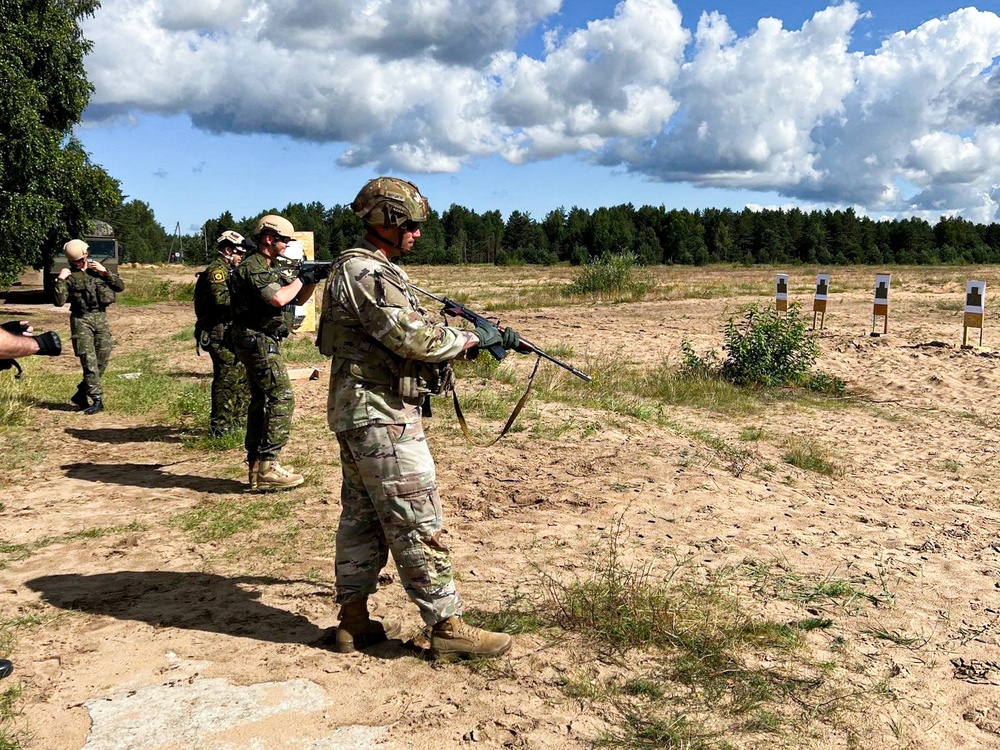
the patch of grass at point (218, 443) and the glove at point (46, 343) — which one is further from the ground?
the glove at point (46, 343)

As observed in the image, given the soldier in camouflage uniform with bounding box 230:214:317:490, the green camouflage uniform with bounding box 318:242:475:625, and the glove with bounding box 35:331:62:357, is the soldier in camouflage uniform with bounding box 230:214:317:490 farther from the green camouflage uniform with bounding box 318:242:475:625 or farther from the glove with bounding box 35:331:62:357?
the green camouflage uniform with bounding box 318:242:475:625

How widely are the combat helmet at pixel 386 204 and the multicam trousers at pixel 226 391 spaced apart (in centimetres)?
392

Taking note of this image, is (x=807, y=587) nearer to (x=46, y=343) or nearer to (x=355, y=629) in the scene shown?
(x=355, y=629)

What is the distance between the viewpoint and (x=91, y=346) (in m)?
8.76

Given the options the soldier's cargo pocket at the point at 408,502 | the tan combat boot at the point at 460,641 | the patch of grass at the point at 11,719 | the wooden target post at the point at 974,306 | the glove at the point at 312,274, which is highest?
the glove at the point at 312,274

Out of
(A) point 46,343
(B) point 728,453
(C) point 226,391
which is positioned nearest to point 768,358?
(B) point 728,453

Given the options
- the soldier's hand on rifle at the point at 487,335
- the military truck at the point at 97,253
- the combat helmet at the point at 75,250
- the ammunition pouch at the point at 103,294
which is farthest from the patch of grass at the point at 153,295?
the soldier's hand on rifle at the point at 487,335

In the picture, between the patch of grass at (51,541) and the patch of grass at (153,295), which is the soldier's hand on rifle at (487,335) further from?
the patch of grass at (153,295)

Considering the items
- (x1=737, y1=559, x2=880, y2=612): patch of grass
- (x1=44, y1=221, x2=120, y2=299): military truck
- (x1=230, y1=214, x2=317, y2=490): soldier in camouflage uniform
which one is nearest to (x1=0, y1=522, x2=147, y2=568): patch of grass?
(x1=230, y1=214, x2=317, y2=490): soldier in camouflage uniform

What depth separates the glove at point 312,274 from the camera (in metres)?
5.61

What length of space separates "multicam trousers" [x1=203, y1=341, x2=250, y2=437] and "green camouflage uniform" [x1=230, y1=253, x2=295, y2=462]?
1.23 m

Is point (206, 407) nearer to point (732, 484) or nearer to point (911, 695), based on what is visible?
point (732, 484)

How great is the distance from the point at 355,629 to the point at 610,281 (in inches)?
911

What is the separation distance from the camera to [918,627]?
13.1 feet
